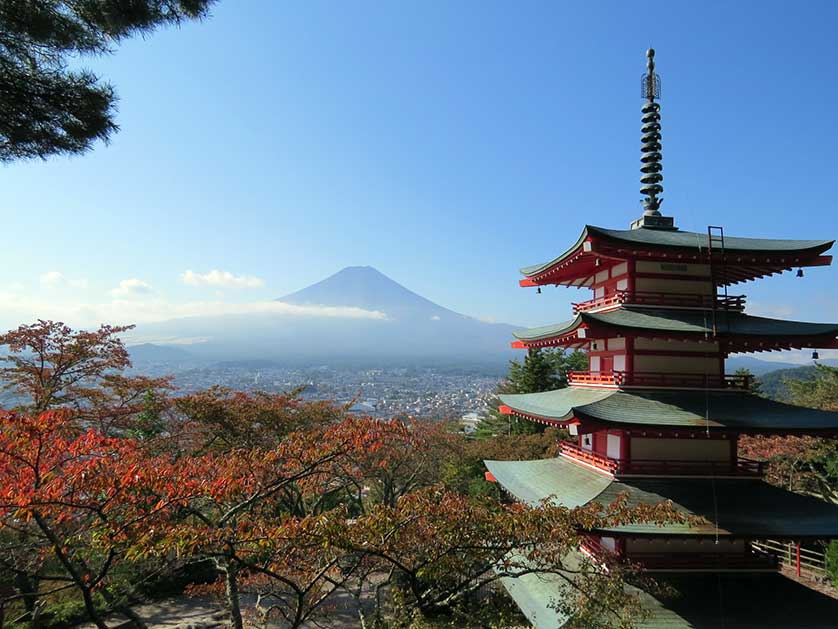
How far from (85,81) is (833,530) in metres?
10.5

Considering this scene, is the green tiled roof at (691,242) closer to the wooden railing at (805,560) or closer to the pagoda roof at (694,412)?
the pagoda roof at (694,412)

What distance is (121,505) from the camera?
201 inches

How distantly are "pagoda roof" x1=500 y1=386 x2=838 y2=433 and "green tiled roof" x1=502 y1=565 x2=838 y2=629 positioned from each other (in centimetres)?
228

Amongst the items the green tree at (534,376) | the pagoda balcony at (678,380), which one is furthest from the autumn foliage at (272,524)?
the green tree at (534,376)

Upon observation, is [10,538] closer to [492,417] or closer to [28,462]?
[28,462]

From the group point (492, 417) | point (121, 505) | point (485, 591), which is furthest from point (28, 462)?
point (492, 417)

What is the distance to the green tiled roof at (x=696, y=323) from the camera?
775cm

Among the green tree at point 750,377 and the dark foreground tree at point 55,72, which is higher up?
the dark foreground tree at point 55,72

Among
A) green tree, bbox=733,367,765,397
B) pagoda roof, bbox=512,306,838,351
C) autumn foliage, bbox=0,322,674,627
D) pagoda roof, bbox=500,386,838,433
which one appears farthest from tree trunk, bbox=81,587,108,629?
green tree, bbox=733,367,765,397

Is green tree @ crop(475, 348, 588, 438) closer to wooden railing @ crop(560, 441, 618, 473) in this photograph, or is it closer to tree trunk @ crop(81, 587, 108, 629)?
wooden railing @ crop(560, 441, 618, 473)


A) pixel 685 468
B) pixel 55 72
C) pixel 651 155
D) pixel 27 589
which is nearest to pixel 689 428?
pixel 685 468

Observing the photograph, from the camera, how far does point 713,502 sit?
7.40 metres

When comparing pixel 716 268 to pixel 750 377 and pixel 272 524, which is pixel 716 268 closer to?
pixel 750 377

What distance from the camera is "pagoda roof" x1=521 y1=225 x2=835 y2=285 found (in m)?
7.95
